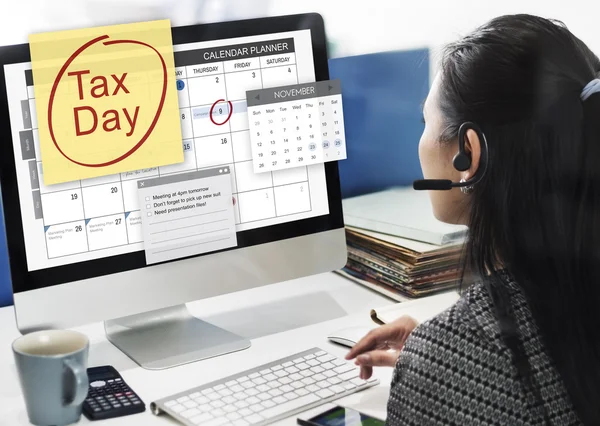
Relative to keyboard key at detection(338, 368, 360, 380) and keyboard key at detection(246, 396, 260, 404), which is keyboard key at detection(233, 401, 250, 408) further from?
keyboard key at detection(338, 368, 360, 380)

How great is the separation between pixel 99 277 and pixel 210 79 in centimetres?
30

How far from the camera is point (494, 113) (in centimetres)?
82

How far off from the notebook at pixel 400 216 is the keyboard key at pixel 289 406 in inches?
15.0

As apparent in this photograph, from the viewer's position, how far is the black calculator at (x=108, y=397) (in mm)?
903

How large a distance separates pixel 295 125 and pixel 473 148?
1.14 ft

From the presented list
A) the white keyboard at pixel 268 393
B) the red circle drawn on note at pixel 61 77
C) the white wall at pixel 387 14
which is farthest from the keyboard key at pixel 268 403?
the white wall at pixel 387 14

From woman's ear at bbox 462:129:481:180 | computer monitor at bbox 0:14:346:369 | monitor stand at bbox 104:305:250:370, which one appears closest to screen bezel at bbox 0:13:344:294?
computer monitor at bbox 0:14:346:369

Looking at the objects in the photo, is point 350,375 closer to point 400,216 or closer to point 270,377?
point 270,377

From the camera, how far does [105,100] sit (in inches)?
39.3

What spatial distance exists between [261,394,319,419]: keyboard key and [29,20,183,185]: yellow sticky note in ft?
1.16

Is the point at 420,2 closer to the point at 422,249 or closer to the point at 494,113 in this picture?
the point at 422,249


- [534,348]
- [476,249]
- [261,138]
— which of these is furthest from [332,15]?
[534,348]

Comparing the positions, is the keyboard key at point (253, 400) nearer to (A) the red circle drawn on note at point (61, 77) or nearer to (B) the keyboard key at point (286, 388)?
(B) the keyboard key at point (286, 388)

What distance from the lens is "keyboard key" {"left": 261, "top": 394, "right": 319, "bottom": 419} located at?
2.91ft
